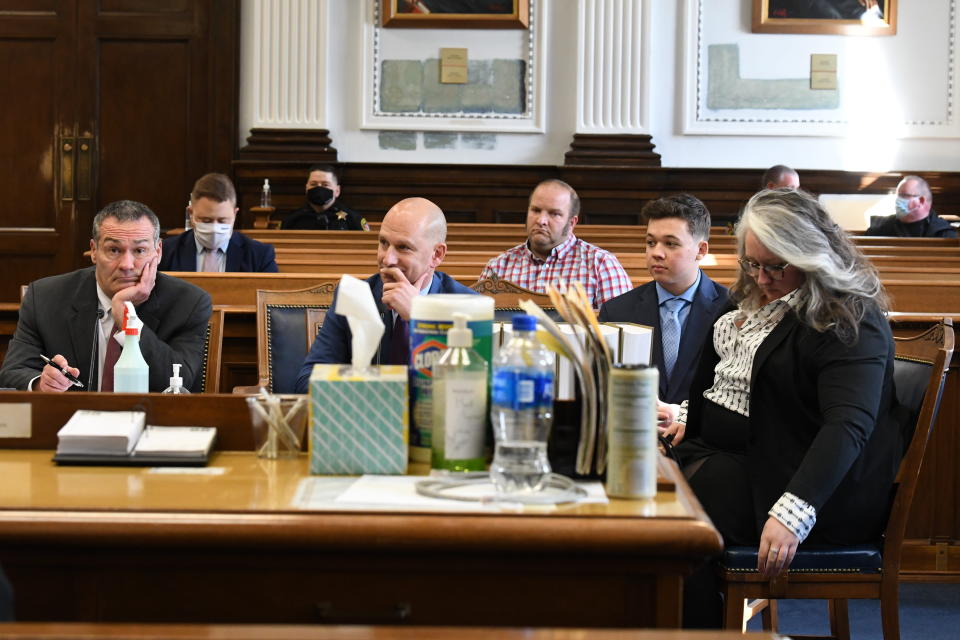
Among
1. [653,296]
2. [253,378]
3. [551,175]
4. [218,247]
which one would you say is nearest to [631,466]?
[653,296]

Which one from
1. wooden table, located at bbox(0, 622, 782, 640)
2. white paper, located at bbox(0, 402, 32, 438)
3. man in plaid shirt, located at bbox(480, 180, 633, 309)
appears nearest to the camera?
wooden table, located at bbox(0, 622, 782, 640)

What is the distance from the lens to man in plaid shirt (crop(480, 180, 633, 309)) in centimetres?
529

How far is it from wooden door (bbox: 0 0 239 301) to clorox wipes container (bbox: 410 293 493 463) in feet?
23.6

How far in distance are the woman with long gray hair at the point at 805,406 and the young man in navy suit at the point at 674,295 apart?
889 mm

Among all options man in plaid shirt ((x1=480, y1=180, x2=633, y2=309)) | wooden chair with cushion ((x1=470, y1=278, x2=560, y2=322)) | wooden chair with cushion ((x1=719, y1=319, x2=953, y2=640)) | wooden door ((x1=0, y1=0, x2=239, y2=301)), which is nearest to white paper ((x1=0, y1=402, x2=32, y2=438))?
wooden chair with cushion ((x1=719, y1=319, x2=953, y2=640))

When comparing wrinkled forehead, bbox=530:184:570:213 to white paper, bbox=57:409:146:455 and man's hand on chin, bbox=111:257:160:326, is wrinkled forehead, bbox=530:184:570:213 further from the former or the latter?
white paper, bbox=57:409:146:455

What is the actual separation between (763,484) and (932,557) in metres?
1.48

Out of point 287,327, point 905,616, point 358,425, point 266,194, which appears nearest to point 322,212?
point 266,194

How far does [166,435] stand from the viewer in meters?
1.99

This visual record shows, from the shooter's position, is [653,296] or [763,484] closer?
[763,484]

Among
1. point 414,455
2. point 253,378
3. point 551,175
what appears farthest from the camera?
point 551,175

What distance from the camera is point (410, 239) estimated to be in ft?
10.8

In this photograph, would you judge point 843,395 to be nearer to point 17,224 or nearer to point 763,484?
point 763,484

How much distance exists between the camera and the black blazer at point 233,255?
5656 millimetres
